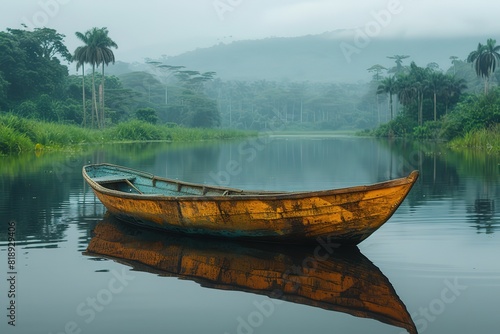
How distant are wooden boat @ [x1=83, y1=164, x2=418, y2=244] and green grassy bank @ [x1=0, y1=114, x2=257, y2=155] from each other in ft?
82.4

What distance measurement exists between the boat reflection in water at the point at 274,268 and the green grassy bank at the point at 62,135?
25014 millimetres

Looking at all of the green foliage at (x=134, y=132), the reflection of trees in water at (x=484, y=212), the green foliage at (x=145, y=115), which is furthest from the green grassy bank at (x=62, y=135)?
the reflection of trees in water at (x=484, y=212)

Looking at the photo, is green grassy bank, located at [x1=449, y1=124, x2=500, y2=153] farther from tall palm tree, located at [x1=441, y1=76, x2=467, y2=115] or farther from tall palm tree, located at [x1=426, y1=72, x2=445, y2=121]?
tall palm tree, located at [x1=441, y1=76, x2=467, y2=115]

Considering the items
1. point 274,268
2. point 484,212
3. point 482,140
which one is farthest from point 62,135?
point 274,268

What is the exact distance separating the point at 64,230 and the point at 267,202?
14.5ft

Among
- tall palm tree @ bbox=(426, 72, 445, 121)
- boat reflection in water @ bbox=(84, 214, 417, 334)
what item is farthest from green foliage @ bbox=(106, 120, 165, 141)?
boat reflection in water @ bbox=(84, 214, 417, 334)

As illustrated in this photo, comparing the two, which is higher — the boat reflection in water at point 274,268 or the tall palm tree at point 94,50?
the tall palm tree at point 94,50

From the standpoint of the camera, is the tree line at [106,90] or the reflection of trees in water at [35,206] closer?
the reflection of trees in water at [35,206]

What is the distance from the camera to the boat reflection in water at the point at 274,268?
25.7 feet

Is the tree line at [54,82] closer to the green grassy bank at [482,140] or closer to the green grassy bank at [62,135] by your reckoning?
the green grassy bank at [62,135]

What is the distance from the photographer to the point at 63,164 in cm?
2872

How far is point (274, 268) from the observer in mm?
9453

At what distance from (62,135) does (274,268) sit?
118 feet

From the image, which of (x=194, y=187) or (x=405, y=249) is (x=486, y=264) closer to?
(x=405, y=249)
